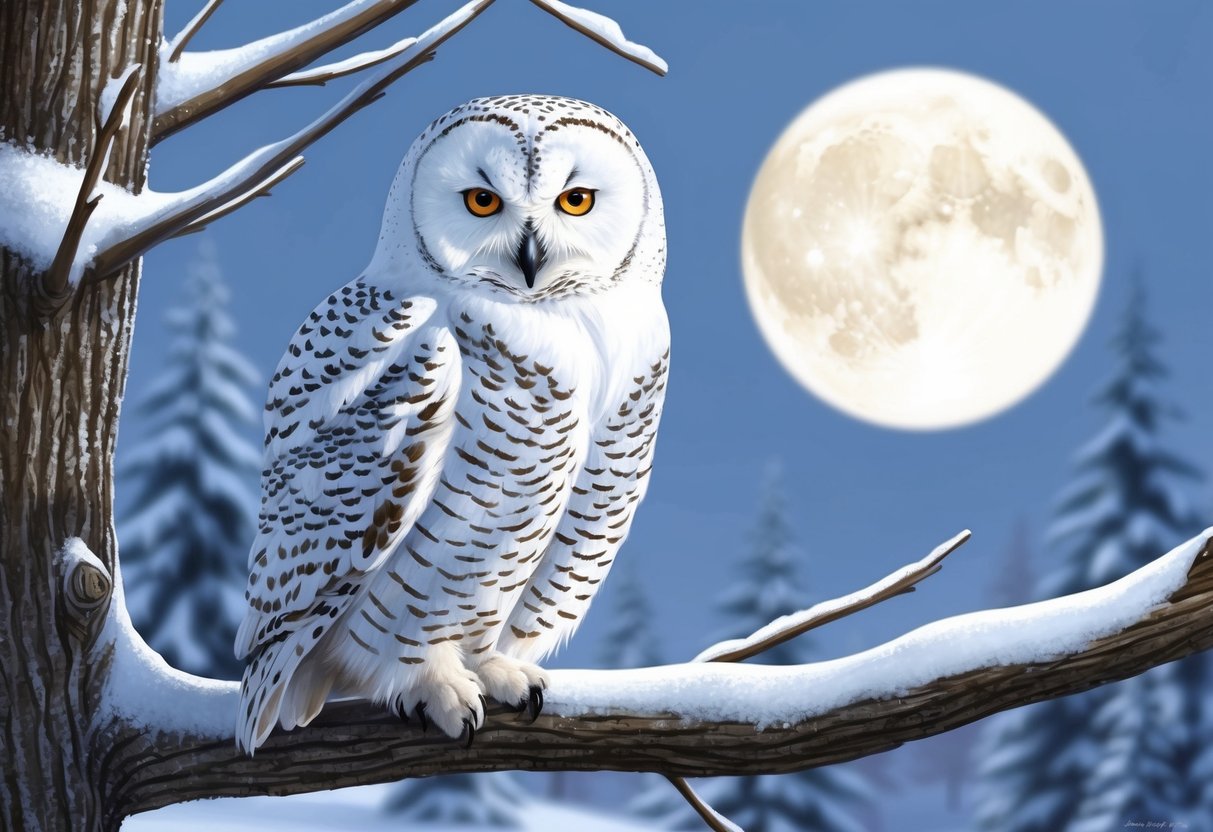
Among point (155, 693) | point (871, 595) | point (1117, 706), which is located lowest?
point (155, 693)

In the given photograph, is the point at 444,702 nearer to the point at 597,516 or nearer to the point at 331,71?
the point at 597,516

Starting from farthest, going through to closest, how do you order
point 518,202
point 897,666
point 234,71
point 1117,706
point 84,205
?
point 1117,706
point 234,71
point 518,202
point 897,666
point 84,205

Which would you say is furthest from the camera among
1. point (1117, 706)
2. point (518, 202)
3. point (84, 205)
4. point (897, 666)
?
point (1117, 706)

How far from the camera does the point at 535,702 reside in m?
1.87

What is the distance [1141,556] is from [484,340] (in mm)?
6524

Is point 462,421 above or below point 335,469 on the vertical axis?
above

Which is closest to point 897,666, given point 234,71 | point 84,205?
point 84,205

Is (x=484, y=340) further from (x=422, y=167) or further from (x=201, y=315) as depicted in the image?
(x=201, y=315)

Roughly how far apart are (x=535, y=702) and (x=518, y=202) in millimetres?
712

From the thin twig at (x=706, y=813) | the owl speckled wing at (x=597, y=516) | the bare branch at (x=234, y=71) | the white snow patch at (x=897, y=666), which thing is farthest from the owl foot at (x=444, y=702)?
the bare branch at (x=234, y=71)

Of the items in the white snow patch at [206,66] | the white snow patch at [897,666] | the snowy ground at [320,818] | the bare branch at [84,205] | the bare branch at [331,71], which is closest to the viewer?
the bare branch at [84,205]

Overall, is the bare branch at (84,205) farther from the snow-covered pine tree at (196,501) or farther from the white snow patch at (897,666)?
the snow-covered pine tree at (196,501)

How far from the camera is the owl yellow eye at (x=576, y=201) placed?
195cm

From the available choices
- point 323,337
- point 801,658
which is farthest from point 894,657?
point 801,658
